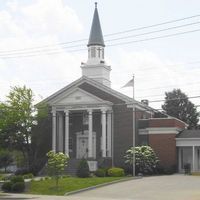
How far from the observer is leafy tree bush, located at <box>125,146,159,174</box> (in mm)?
53906

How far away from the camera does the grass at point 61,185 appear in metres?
41.5

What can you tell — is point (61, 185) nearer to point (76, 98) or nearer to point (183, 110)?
point (76, 98)

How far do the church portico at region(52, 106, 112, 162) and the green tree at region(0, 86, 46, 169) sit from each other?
2.52 m

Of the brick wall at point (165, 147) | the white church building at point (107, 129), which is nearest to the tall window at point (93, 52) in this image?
the white church building at point (107, 129)

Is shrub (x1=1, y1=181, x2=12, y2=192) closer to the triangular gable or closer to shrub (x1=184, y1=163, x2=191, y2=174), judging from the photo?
the triangular gable

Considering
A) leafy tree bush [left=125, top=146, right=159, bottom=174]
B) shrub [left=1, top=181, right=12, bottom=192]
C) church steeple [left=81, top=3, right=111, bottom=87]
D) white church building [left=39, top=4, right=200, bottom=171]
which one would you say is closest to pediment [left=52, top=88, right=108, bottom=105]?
white church building [left=39, top=4, right=200, bottom=171]

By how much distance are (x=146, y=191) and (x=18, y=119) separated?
22.4 metres

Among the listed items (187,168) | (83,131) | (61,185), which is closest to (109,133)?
(83,131)

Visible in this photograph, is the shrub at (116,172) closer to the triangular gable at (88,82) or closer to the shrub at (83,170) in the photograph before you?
the shrub at (83,170)

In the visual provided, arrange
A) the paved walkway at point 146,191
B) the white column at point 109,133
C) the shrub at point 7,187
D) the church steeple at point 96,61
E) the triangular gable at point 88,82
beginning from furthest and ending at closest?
1. the church steeple at point 96,61
2. the triangular gable at point 88,82
3. the white column at point 109,133
4. the shrub at point 7,187
5. the paved walkway at point 146,191

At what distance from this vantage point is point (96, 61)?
65.1 meters

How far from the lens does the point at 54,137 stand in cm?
5903

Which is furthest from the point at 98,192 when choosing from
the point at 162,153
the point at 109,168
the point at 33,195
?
the point at 162,153

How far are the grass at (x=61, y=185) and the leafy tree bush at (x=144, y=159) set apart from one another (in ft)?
27.5
